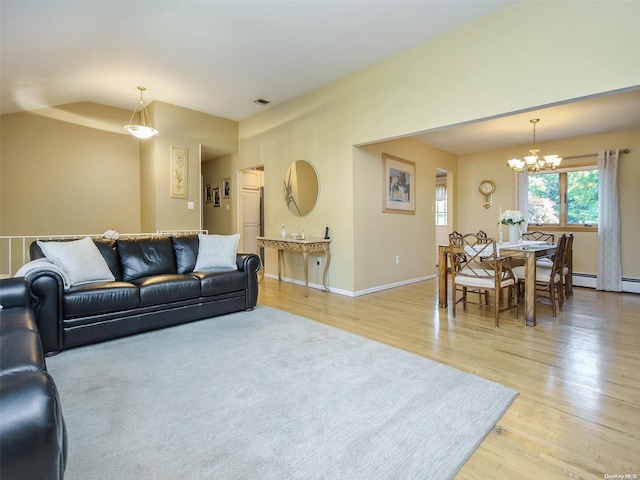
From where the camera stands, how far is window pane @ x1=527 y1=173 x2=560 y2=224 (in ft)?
18.9

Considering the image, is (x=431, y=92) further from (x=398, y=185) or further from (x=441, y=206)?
(x=441, y=206)

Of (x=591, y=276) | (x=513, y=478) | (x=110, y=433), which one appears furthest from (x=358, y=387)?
(x=591, y=276)

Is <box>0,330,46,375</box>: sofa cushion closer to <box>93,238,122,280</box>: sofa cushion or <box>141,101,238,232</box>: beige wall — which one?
<box>93,238,122,280</box>: sofa cushion

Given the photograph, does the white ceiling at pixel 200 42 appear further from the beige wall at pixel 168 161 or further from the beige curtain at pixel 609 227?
the beige curtain at pixel 609 227

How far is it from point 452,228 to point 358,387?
5.69 meters

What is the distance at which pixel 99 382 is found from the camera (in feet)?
6.88

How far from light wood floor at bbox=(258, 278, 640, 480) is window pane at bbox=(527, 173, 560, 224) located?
1.72m

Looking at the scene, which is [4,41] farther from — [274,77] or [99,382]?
[99,382]

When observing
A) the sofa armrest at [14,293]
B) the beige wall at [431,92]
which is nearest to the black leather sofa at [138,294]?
the sofa armrest at [14,293]

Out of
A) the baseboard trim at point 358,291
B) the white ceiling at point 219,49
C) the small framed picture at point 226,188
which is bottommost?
the baseboard trim at point 358,291

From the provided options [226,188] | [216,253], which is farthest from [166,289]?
[226,188]

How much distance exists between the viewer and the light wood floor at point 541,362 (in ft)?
4.71

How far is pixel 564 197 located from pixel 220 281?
5925mm

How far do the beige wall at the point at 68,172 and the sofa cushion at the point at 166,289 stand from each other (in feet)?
10.4
